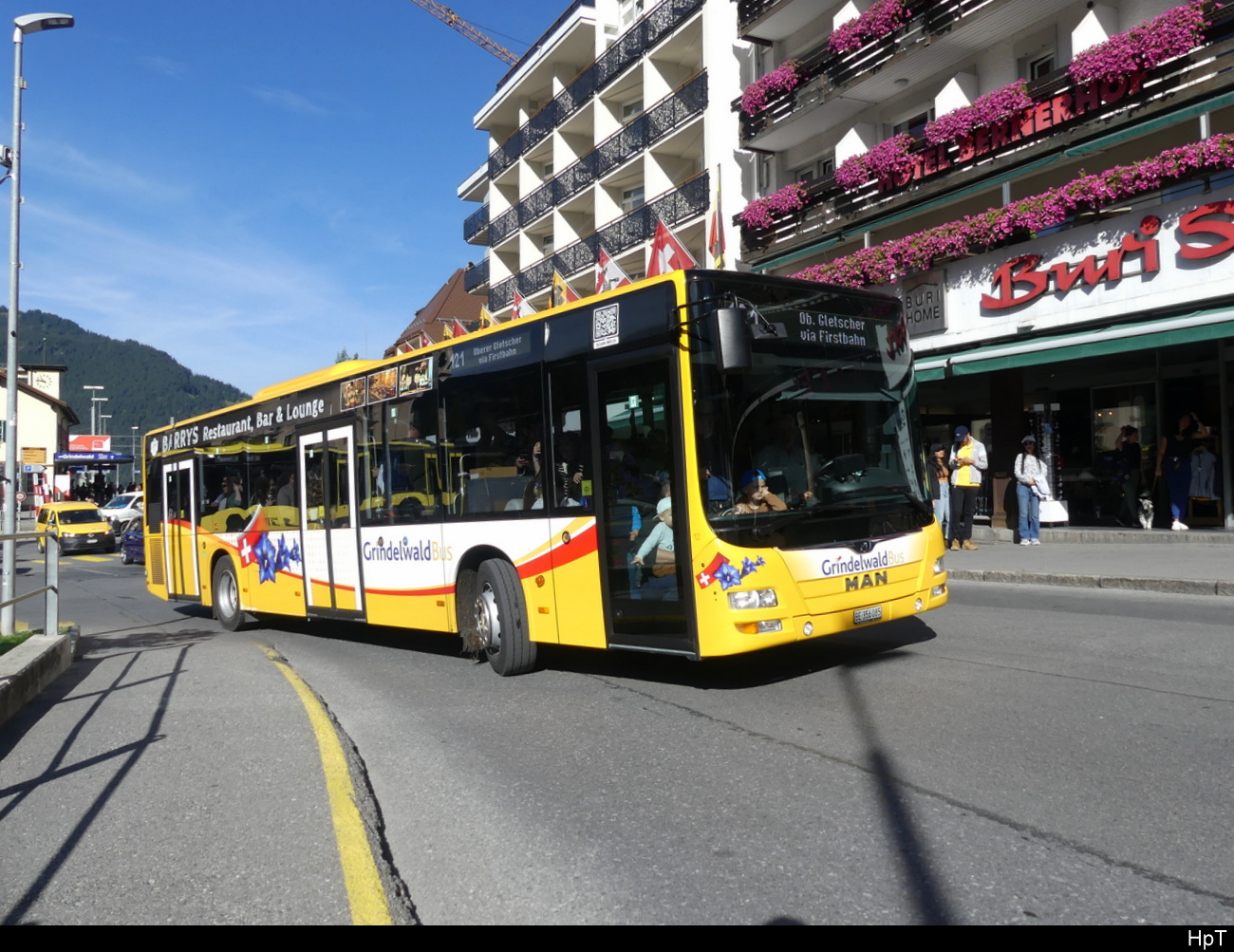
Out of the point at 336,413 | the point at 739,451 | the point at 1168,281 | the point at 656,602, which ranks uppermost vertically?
the point at 1168,281

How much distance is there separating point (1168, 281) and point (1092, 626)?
9.15 m

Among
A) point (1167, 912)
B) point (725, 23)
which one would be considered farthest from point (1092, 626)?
point (725, 23)

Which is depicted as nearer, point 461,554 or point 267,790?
point 267,790

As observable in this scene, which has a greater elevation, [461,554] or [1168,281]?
[1168,281]

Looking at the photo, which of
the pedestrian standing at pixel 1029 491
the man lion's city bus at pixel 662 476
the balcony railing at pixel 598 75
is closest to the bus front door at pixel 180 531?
the man lion's city bus at pixel 662 476

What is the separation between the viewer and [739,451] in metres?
6.50

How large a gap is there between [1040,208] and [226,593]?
14278 millimetres

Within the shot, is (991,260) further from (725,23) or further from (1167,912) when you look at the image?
(1167,912)

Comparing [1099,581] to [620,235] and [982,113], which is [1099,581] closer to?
[982,113]

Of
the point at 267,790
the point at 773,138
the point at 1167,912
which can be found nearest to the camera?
the point at 1167,912

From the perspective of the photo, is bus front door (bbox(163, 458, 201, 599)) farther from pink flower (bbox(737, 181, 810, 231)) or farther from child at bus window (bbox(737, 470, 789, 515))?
pink flower (bbox(737, 181, 810, 231))

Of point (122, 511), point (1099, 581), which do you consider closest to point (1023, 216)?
point (1099, 581)

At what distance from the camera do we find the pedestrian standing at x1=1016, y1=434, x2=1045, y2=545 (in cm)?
1609

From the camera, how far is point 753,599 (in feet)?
20.9
